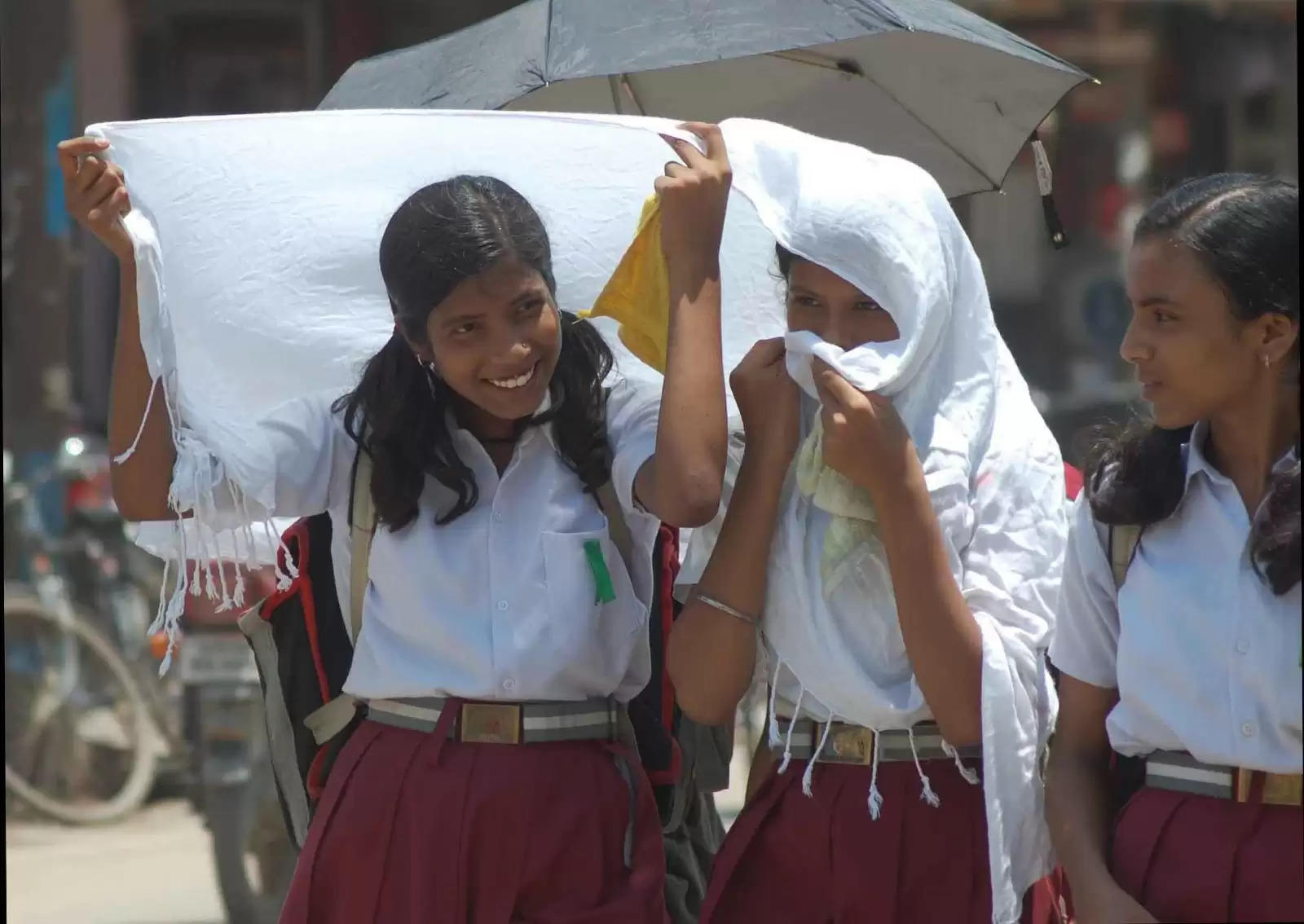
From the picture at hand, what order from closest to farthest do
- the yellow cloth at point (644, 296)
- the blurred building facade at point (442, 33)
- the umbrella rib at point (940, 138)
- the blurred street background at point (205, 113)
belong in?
the yellow cloth at point (644, 296), the umbrella rib at point (940, 138), the blurred street background at point (205, 113), the blurred building facade at point (442, 33)

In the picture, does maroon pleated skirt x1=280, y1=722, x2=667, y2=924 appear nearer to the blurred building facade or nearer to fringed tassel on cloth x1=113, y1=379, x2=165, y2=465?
fringed tassel on cloth x1=113, y1=379, x2=165, y2=465

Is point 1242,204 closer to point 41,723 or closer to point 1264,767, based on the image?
point 1264,767

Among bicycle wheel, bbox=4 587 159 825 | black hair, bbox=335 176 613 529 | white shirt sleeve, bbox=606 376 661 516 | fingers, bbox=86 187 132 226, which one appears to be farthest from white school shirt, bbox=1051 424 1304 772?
bicycle wheel, bbox=4 587 159 825

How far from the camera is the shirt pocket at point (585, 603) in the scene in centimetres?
259

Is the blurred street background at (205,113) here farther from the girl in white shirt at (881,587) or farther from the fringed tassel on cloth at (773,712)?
the fringed tassel on cloth at (773,712)

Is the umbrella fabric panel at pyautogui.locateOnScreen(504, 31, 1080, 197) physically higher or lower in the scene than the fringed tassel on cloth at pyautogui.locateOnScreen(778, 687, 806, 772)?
higher

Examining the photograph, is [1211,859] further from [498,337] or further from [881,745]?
[498,337]

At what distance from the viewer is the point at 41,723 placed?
6.91 metres

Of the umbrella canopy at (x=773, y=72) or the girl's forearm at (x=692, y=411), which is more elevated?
the umbrella canopy at (x=773, y=72)

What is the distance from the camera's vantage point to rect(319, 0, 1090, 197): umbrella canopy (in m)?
2.96

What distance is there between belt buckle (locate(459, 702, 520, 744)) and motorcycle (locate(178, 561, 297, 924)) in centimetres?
271

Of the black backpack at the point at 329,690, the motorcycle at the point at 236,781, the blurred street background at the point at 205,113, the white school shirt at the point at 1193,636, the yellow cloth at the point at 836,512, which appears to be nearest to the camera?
the white school shirt at the point at 1193,636

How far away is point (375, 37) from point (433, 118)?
26.7 feet

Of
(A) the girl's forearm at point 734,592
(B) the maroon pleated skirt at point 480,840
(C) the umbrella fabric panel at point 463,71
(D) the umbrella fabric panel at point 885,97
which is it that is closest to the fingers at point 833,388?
(A) the girl's forearm at point 734,592
